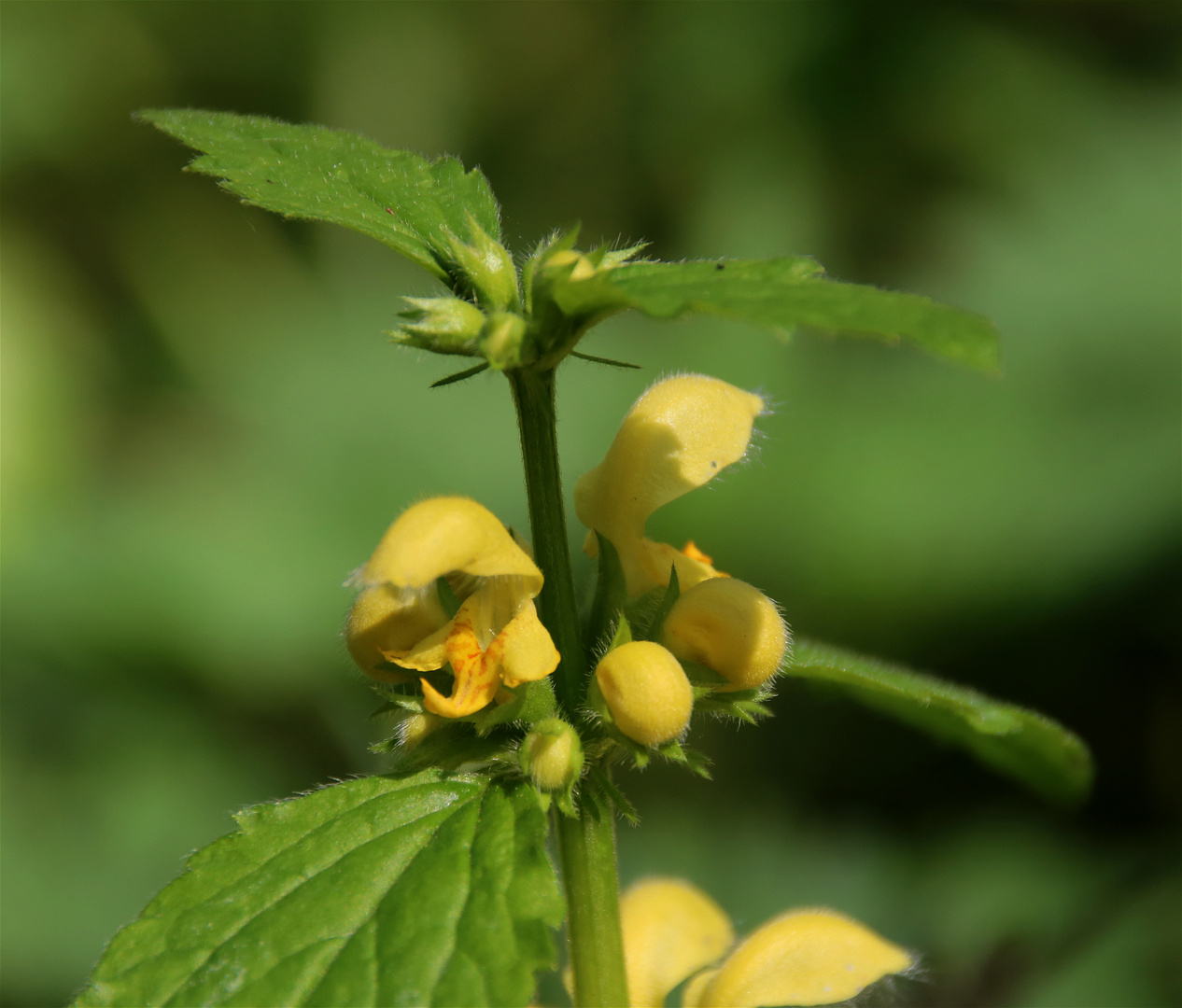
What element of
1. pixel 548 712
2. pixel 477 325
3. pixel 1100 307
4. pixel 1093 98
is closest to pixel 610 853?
pixel 548 712

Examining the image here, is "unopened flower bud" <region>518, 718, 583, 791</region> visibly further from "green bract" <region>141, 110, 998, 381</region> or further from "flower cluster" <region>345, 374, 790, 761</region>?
"green bract" <region>141, 110, 998, 381</region>

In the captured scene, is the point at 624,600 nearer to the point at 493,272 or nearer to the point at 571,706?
the point at 571,706

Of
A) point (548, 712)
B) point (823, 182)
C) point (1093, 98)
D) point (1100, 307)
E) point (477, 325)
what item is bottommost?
point (548, 712)

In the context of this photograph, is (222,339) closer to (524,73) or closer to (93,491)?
(93,491)

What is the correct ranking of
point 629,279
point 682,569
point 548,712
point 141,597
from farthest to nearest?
1. point 141,597
2. point 682,569
3. point 548,712
4. point 629,279

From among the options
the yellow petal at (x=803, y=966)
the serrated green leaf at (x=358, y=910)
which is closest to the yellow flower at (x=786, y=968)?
the yellow petal at (x=803, y=966)

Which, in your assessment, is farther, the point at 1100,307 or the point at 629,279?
the point at 1100,307

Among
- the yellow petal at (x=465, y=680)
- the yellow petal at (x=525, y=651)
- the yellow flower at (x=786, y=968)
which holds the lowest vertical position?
the yellow flower at (x=786, y=968)

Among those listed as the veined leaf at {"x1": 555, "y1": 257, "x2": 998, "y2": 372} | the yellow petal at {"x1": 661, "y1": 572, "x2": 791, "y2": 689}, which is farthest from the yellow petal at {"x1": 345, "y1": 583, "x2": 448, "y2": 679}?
the veined leaf at {"x1": 555, "y1": 257, "x2": 998, "y2": 372}

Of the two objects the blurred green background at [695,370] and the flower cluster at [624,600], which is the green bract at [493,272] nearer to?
the flower cluster at [624,600]
